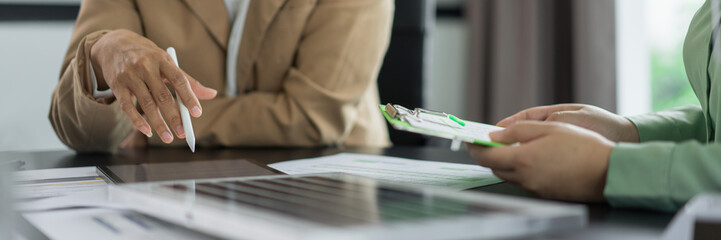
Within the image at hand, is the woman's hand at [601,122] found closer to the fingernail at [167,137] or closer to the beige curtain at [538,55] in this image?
the fingernail at [167,137]

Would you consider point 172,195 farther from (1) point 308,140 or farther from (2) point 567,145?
(1) point 308,140

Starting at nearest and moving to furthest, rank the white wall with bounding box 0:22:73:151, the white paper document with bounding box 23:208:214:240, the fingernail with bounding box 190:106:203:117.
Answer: the white paper document with bounding box 23:208:214:240
the fingernail with bounding box 190:106:203:117
the white wall with bounding box 0:22:73:151

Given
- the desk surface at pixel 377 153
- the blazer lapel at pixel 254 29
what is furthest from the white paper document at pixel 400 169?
the blazer lapel at pixel 254 29

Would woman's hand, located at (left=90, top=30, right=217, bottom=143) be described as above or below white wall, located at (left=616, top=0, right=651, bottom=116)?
above

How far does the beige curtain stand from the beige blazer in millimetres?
1146

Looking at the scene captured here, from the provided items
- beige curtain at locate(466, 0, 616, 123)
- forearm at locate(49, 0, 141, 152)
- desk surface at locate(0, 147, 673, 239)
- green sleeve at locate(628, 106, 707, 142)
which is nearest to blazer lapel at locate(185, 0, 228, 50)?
forearm at locate(49, 0, 141, 152)

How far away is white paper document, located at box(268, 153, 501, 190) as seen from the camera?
26.1 inches

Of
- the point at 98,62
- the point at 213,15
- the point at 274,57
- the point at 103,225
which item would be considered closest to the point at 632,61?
the point at 274,57

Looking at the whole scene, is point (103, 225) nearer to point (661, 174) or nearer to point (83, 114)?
point (661, 174)

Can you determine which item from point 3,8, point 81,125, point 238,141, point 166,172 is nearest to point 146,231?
point 166,172

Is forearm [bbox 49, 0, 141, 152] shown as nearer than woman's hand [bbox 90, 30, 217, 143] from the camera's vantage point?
No

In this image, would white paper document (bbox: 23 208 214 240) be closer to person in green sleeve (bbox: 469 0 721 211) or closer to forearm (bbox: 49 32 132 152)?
person in green sleeve (bbox: 469 0 721 211)

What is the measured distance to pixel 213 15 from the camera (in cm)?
126

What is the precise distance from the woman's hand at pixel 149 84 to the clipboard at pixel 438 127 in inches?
12.3
